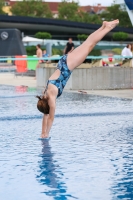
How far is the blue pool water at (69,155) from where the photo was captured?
5496mm

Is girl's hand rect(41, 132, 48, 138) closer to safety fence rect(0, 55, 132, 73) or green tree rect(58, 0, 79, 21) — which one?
safety fence rect(0, 55, 132, 73)

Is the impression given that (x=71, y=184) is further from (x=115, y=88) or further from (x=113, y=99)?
(x=115, y=88)

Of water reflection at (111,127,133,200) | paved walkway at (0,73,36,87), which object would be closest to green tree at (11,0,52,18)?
paved walkway at (0,73,36,87)

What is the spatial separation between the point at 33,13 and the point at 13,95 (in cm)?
10953

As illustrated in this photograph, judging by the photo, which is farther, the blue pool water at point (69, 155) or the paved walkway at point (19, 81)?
the paved walkway at point (19, 81)

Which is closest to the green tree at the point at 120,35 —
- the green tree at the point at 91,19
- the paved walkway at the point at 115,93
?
the green tree at the point at 91,19

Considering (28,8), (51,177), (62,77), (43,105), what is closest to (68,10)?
(28,8)

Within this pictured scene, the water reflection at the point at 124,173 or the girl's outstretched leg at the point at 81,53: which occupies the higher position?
the girl's outstretched leg at the point at 81,53

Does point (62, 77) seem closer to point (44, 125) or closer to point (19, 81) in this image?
point (44, 125)

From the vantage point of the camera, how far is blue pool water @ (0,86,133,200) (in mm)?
5496

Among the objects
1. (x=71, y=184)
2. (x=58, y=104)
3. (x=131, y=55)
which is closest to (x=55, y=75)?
(x=71, y=184)

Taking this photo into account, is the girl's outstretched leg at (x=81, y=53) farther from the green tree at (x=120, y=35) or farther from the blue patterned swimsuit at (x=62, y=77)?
the green tree at (x=120, y=35)

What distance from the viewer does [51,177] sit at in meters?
6.03

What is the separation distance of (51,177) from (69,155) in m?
1.25
